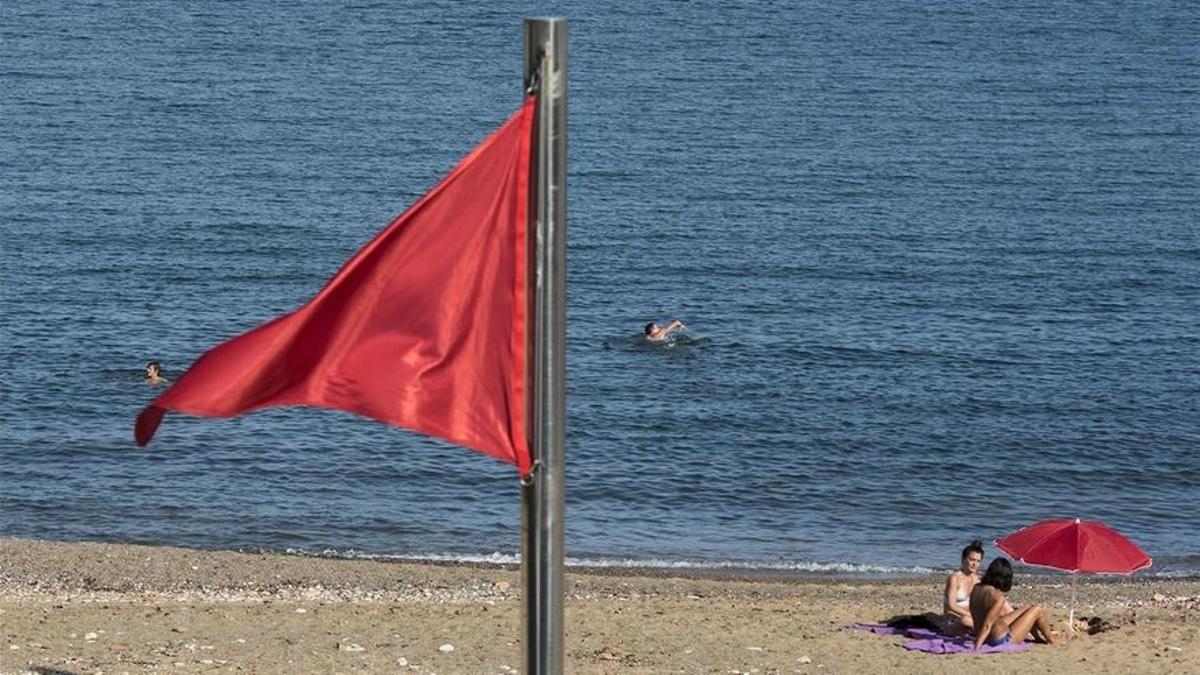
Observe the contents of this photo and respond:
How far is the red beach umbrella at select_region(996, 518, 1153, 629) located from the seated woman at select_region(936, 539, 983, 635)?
2.54 ft

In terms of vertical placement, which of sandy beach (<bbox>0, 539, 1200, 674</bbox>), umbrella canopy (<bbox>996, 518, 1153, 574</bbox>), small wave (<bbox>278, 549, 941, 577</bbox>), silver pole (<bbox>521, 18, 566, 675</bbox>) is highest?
silver pole (<bbox>521, 18, 566, 675</bbox>)

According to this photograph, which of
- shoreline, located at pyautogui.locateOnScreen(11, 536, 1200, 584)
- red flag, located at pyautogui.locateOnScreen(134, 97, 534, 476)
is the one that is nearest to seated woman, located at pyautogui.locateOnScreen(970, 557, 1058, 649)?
shoreline, located at pyautogui.locateOnScreen(11, 536, 1200, 584)

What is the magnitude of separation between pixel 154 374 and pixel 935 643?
24.5m

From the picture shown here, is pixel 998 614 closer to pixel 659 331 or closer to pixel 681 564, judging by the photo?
pixel 681 564

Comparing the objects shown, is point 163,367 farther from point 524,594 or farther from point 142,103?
point 142,103

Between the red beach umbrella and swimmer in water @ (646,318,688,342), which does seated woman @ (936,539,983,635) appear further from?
swimmer in water @ (646,318,688,342)

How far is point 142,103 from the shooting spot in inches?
3354

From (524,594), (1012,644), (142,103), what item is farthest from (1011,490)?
(142,103)

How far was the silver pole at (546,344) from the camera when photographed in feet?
29.4

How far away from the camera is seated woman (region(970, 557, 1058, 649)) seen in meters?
20.5

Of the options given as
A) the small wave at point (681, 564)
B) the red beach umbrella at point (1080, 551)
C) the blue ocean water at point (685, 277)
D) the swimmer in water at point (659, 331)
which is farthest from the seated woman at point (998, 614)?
the swimmer in water at point (659, 331)

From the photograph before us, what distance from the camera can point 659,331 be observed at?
153ft

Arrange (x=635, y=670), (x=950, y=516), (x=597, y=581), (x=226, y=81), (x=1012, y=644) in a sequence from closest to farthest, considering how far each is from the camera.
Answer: (x=635, y=670) < (x=1012, y=644) < (x=597, y=581) < (x=950, y=516) < (x=226, y=81)

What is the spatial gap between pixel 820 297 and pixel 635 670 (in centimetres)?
3440
